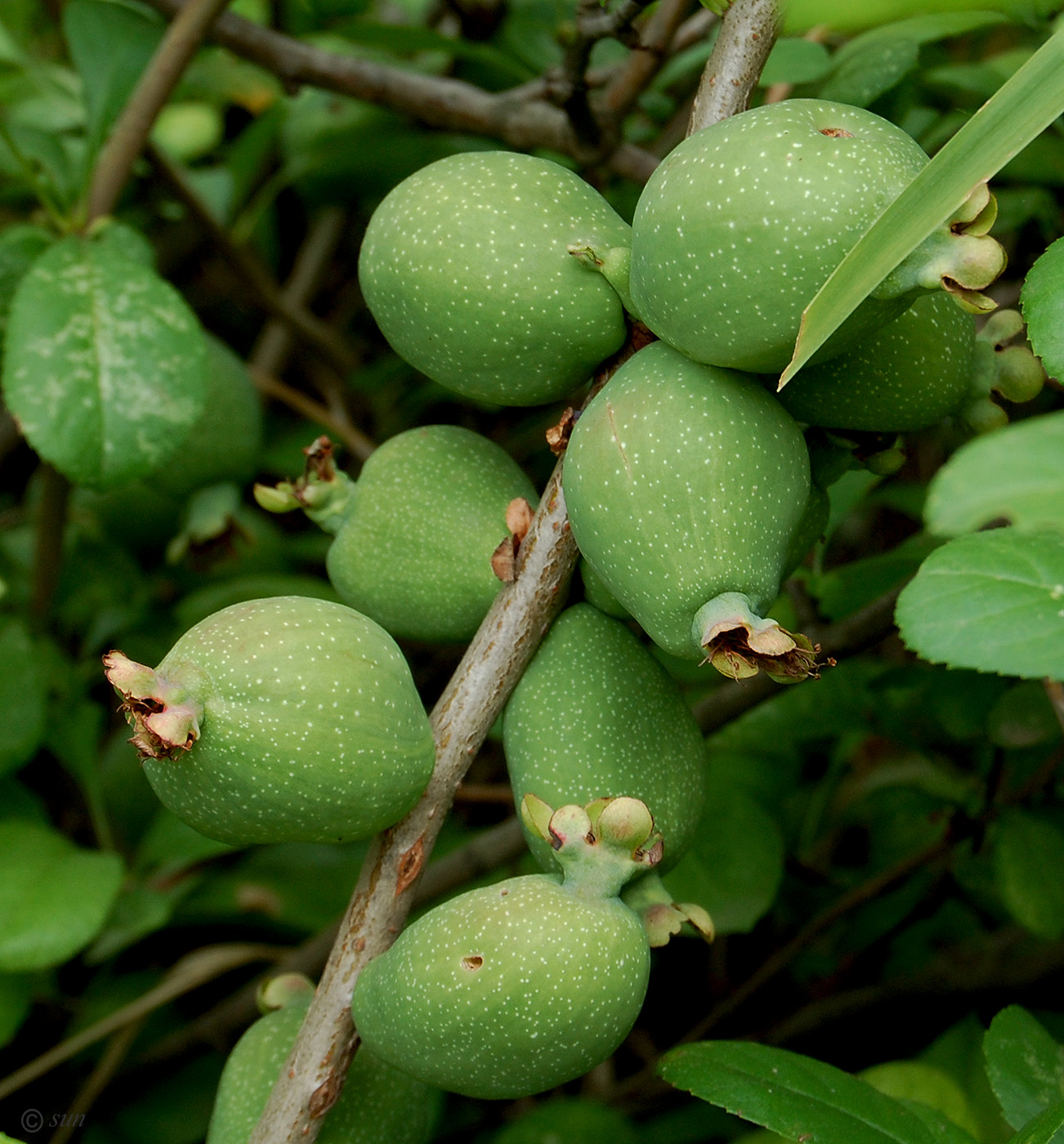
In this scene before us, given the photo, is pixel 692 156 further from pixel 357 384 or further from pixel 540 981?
pixel 357 384

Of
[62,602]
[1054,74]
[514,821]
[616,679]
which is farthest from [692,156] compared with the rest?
[62,602]

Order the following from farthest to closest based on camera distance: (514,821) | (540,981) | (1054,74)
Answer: (514,821) < (540,981) < (1054,74)

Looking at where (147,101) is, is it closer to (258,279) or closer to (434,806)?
(258,279)

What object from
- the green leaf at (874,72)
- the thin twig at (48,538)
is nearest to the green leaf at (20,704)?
the thin twig at (48,538)

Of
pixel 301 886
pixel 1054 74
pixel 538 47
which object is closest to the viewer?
pixel 1054 74

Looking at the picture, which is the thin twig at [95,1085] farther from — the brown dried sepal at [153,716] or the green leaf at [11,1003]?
the brown dried sepal at [153,716]
